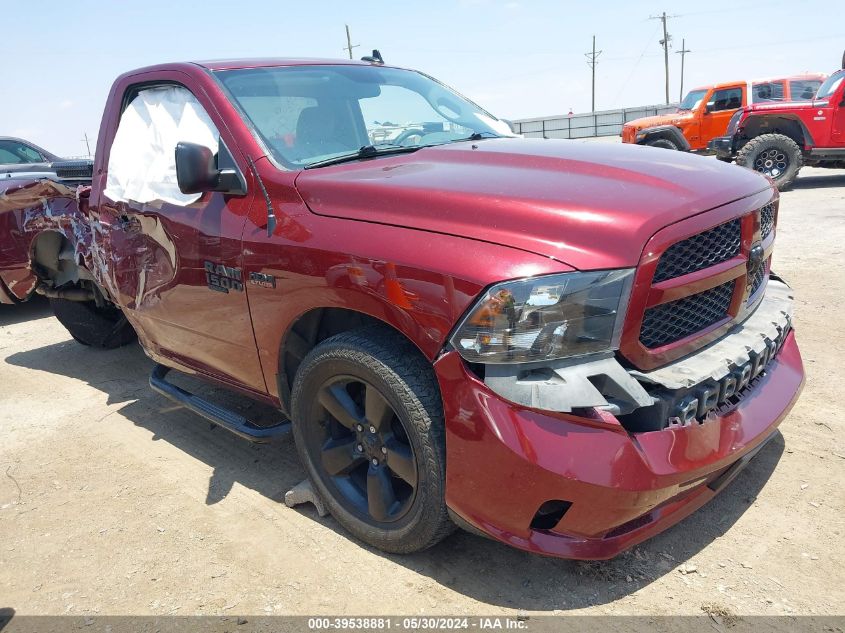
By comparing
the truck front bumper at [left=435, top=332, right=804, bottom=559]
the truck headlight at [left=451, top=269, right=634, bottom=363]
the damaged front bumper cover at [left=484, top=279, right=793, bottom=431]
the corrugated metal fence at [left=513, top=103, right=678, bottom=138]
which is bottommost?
the corrugated metal fence at [left=513, top=103, right=678, bottom=138]

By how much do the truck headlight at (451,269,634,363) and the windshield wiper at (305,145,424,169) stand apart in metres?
1.22

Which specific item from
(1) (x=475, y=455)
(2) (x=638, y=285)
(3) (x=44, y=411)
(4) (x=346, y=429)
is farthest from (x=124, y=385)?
(2) (x=638, y=285)

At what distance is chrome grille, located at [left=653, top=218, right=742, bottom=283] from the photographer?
2111 mm

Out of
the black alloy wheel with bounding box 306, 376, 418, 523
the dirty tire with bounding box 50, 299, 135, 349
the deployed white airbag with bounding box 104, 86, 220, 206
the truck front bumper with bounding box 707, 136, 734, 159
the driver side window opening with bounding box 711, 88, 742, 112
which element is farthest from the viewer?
the driver side window opening with bounding box 711, 88, 742, 112

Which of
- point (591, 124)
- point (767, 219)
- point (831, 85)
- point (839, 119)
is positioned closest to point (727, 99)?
point (831, 85)

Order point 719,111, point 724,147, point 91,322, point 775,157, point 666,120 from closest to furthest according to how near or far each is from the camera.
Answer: point 91,322, point 775,157, point 724,147, point 719,111, point 666,120

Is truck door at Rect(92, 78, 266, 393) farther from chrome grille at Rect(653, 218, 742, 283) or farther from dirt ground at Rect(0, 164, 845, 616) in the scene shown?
chrome grille at Rect(653, 218, 742, 283)

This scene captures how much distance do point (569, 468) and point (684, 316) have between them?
2.30ft

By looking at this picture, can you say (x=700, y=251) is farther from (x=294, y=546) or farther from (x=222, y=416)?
(x=222, y=416)

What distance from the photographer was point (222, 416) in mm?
3264

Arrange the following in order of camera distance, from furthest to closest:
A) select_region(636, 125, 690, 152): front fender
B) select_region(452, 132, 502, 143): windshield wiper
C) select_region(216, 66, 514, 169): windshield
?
select_region(636, 125, 690, 152): front fender < select_region(452, 132, 502, 143): windshield wiper < select_region(216, 66, 514, 169): windshield

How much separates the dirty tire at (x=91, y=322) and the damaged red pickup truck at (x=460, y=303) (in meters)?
2.25

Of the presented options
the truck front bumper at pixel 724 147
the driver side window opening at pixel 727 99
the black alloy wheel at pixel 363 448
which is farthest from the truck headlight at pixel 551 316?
the driver side window opening at pixel 727 99

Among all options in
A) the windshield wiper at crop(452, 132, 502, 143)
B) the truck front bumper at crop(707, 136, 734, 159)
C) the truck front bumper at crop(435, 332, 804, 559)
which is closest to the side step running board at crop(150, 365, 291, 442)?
the truck front bumper at crop(435, 332, 804, 559)
